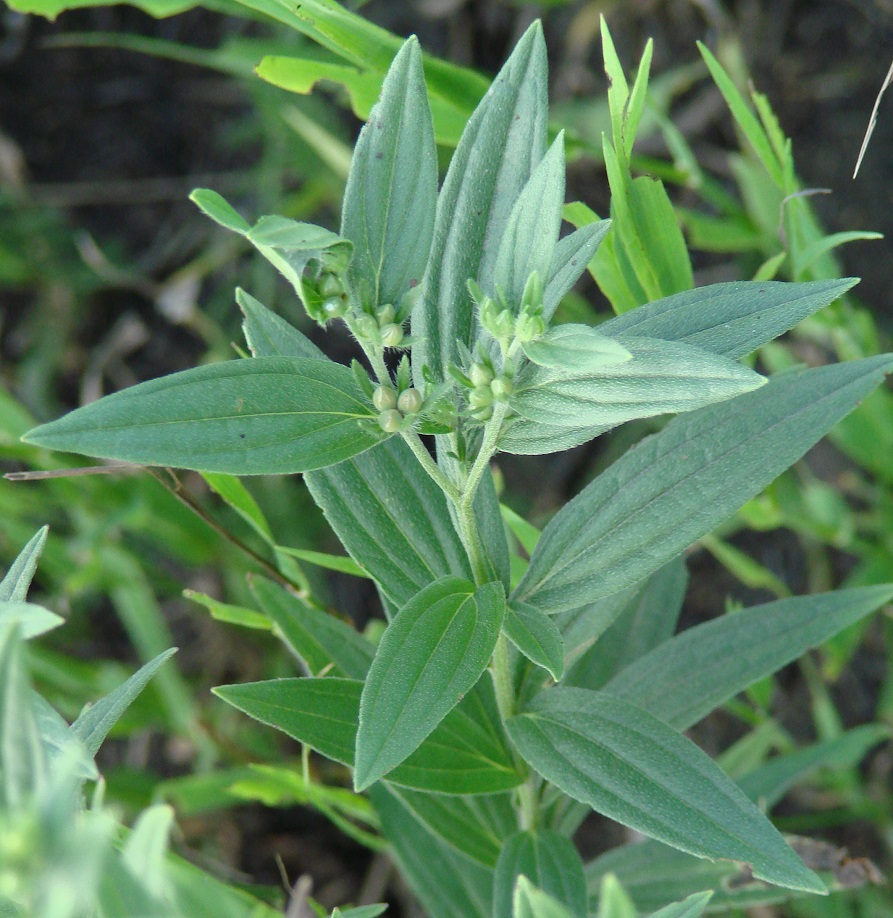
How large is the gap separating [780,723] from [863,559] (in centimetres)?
36

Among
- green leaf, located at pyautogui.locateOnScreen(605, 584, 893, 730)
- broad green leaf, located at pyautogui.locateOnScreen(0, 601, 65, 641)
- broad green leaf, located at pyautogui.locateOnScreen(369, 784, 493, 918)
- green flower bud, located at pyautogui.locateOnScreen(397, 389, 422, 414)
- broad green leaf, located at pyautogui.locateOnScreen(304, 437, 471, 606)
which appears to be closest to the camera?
broad green leaf, located at pyautogui.locateOnScreen(0, 601, 65, 641)

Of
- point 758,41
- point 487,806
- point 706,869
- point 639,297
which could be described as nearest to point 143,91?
point 758,41

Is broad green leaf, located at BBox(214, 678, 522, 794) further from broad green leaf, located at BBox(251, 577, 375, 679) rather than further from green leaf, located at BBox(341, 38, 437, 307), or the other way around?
green leaf, located at BBox(341, 38, 437, 307)

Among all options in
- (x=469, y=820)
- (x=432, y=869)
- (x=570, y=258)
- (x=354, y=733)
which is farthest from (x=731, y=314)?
(x=432, y=869)

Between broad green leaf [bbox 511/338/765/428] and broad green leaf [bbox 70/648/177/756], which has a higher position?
broad green leaf [bbox 511/338/765/428]

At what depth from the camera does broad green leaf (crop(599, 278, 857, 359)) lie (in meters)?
0.72

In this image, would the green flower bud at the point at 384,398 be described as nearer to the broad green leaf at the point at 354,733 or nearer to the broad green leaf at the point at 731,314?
the broad green leaf at the point at 731,314

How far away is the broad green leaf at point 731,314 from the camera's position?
0.72 meters

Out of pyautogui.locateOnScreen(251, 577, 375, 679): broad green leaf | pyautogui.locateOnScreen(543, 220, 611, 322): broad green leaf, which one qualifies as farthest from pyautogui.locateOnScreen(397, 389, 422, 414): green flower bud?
pyautogui.locateOnScreen(251, 577, 375, 679): broad green leaf

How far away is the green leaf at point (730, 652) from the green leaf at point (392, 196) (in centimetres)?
49

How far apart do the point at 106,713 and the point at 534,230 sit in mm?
488

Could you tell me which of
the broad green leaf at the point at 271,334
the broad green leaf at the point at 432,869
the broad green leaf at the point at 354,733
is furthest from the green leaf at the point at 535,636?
the broad green leaf at the point at 432,869

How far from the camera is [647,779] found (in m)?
0.80

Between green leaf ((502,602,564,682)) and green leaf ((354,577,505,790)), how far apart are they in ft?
0.09
